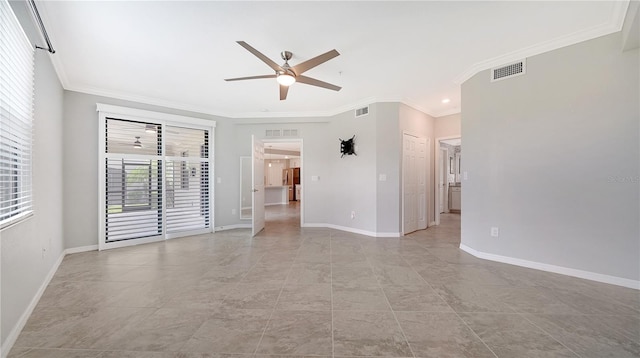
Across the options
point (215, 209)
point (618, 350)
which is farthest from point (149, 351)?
point (215, 209)

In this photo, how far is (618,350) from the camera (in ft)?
5.17

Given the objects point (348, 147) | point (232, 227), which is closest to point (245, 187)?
point (232, 227)

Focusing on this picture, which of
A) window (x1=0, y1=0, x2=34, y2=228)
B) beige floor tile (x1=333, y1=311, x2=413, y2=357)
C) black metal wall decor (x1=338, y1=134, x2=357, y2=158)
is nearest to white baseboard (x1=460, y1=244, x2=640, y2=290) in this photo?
beige floor tile (x1=333, y1=311, x2=413, y2=357)

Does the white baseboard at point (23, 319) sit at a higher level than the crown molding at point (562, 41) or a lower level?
lower

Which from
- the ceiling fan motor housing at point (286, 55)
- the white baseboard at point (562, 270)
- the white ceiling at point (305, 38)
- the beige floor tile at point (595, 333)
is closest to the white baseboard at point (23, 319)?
the white ceiling at point (305, 38)

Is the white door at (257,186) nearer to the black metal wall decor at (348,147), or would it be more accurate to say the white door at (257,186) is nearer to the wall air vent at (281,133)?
the wall air vent at (281,133)

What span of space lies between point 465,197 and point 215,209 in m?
4.98

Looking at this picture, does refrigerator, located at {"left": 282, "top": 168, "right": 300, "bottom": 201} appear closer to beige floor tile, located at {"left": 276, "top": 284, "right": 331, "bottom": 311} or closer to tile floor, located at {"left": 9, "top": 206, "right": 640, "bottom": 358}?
tile floor, located at {"left": 9, "top": 206, "right": 640, "bottom": 358}

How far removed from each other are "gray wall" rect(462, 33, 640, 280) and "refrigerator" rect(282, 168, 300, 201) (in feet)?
32.0

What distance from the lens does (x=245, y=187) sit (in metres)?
5.75

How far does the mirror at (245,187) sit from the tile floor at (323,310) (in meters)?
2.31

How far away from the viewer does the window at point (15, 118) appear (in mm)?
1764

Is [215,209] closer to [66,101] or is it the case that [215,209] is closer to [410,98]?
[66,101]

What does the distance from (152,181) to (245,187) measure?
1.88 m
